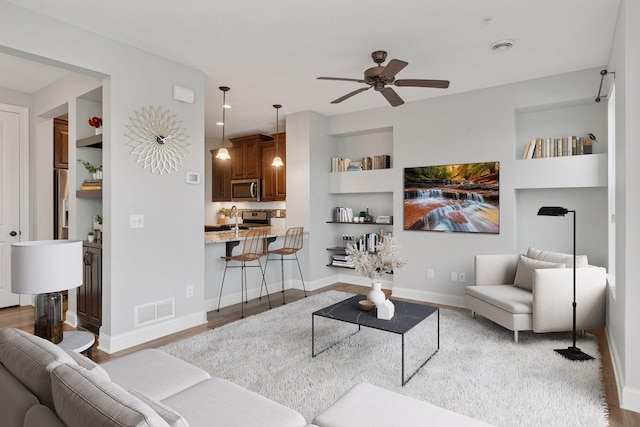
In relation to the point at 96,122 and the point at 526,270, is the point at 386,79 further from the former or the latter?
the point at 96,122

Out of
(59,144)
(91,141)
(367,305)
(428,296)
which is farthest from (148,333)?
(428,296)

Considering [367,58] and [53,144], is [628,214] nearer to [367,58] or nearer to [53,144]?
[367,58]

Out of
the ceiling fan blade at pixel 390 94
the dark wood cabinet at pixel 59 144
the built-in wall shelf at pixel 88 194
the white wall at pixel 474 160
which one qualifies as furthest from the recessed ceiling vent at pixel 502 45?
the dark wood cabinet at pixel 59 144

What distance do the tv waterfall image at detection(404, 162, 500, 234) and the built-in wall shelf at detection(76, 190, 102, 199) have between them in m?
3.69

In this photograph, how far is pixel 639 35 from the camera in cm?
229

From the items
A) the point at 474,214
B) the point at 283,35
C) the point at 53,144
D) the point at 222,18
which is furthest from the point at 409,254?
the point at 53,144

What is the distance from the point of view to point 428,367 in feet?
9.52

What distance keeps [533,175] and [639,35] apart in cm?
210

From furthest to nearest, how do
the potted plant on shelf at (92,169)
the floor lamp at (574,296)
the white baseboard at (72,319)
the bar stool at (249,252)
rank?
the bar stool at (249,252) < the white baseboard at (72,319) < the potted plant on shelf at (92,169) < the floor lamp at (574,296)

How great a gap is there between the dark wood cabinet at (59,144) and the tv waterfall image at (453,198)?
15.2ft

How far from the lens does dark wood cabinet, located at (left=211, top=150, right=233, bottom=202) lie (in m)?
7.73

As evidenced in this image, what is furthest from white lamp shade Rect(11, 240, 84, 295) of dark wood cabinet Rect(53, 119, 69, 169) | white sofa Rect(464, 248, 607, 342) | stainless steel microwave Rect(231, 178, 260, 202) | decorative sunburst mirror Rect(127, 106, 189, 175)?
stainless steel microwave Rect(231, 178, 260, 202)

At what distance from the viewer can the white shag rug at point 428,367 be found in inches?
92.4

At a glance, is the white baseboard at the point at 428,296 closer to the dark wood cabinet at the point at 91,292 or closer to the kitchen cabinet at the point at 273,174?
the kitchen cabinet at the point at 273,174
